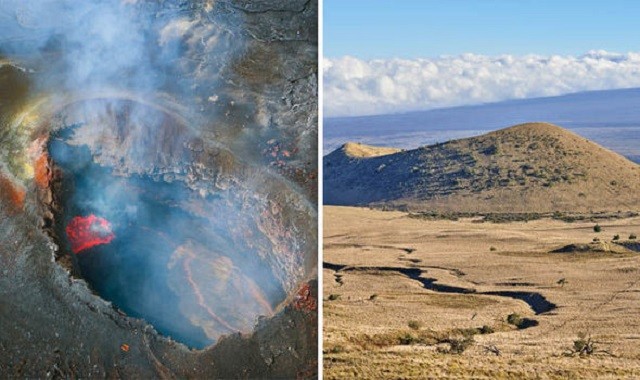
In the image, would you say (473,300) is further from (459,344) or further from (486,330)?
(459,344)

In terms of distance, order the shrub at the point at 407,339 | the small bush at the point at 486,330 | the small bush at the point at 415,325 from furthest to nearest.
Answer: the small bush at the point at 486,330 < the small bush at the point at 415,325 < the shrub at the point at 407,339

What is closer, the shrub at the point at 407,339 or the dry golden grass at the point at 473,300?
the dry golden grass at the point at 473,300

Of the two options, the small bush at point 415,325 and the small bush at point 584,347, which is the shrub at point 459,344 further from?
the small bush at point 584,347

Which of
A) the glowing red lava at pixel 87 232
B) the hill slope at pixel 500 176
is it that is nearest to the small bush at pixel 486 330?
the glowing red lava at pixel 87 232

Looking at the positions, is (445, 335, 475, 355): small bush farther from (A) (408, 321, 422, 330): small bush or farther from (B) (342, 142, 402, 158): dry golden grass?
(B) (342, 142, 402, 158): dry golden grass

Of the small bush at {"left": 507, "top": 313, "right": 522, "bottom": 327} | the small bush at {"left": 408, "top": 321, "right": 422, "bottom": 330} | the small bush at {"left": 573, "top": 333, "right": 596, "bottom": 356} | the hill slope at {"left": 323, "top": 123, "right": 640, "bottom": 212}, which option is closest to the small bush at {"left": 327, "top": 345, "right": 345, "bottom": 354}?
the small bush at {"left": 408, "top": 321, "right": 422, "bottom": 330}

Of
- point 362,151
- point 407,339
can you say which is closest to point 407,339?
point 407,339

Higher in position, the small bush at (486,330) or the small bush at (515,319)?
the small bush at (486,330)
